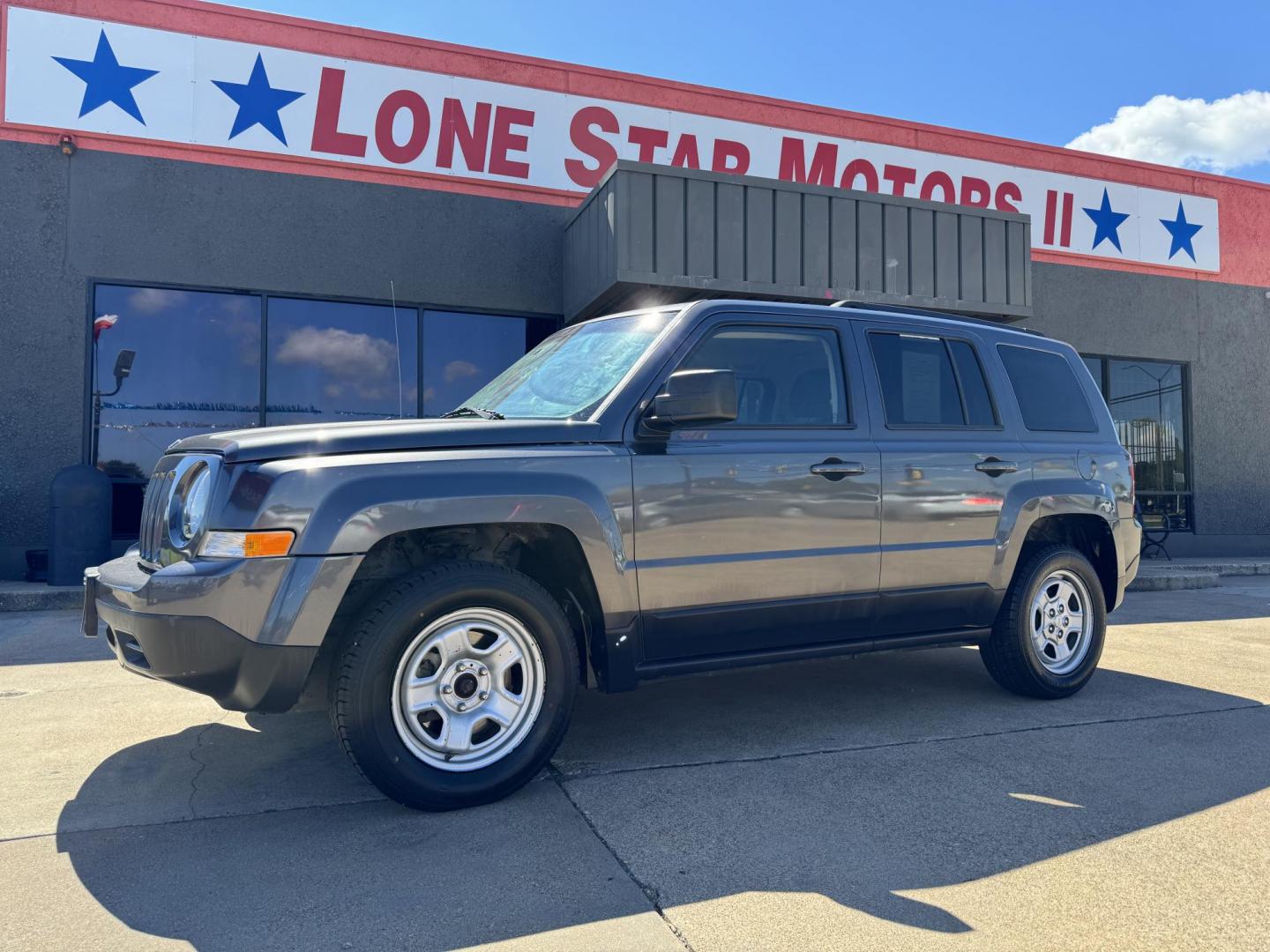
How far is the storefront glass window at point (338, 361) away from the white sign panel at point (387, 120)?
1694 mm

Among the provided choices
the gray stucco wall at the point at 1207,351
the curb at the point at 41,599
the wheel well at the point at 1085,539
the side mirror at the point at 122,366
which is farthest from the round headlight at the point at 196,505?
the gray stucco wall at the point at 1207,351

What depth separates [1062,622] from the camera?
16.4ft

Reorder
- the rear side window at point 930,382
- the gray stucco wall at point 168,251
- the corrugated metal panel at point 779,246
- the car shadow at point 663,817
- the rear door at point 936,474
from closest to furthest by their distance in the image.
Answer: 1. the car shadow at point 663,817
2. the rear door at point 936,474
3. the rear side window at point 930,382
4. the corrugated metal panel at point 779,246
5. the gray stucco wall at point 168,251

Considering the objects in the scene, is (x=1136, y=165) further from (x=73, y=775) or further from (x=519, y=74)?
(x=73, y=775)

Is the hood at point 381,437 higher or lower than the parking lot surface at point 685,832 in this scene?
higher

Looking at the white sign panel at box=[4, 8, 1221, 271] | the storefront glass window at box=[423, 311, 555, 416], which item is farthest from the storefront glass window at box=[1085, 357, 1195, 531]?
the storefront glass window at box=[423, 311, 555, 416]

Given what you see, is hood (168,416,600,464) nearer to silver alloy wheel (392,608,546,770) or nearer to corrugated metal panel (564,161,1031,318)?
silver alloy wheel (392,608,546,770)

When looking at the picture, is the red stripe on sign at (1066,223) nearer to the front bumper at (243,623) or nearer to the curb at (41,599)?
the curb at (41,599)

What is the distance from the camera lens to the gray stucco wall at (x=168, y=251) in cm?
923

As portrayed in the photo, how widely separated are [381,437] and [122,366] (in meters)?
7.53

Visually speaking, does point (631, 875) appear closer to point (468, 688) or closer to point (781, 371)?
point (468, 688)

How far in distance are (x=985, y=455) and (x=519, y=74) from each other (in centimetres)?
829

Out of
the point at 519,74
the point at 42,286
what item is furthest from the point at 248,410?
the point at 519,74

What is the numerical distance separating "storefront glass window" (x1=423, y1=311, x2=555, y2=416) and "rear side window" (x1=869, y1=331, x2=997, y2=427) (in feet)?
20.8
